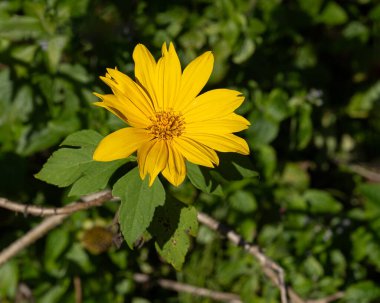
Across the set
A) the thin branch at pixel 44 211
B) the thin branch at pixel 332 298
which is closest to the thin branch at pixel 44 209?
the thin branch at pixel 44 211

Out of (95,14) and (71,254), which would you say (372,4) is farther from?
(71,254)

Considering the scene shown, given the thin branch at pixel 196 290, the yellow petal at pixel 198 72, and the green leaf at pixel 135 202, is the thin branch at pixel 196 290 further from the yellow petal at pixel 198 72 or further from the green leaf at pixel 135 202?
the yellow petal at pixel 198 72

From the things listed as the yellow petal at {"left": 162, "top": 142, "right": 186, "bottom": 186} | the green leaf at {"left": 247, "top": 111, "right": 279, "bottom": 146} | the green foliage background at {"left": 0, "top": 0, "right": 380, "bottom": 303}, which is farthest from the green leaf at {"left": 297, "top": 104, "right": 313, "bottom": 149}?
the yellow petal at {"left": 162, "top": 142, "right": 186, "bottom": 186}

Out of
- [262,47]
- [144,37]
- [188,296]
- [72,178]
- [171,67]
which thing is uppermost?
[262,47]

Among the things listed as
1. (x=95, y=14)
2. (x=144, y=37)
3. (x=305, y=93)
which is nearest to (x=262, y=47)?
(x=305, y=93)

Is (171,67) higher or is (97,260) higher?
(171,67)

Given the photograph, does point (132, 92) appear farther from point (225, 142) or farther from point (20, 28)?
point (20, 28)

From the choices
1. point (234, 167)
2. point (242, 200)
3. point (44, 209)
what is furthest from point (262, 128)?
point (44, 209)
